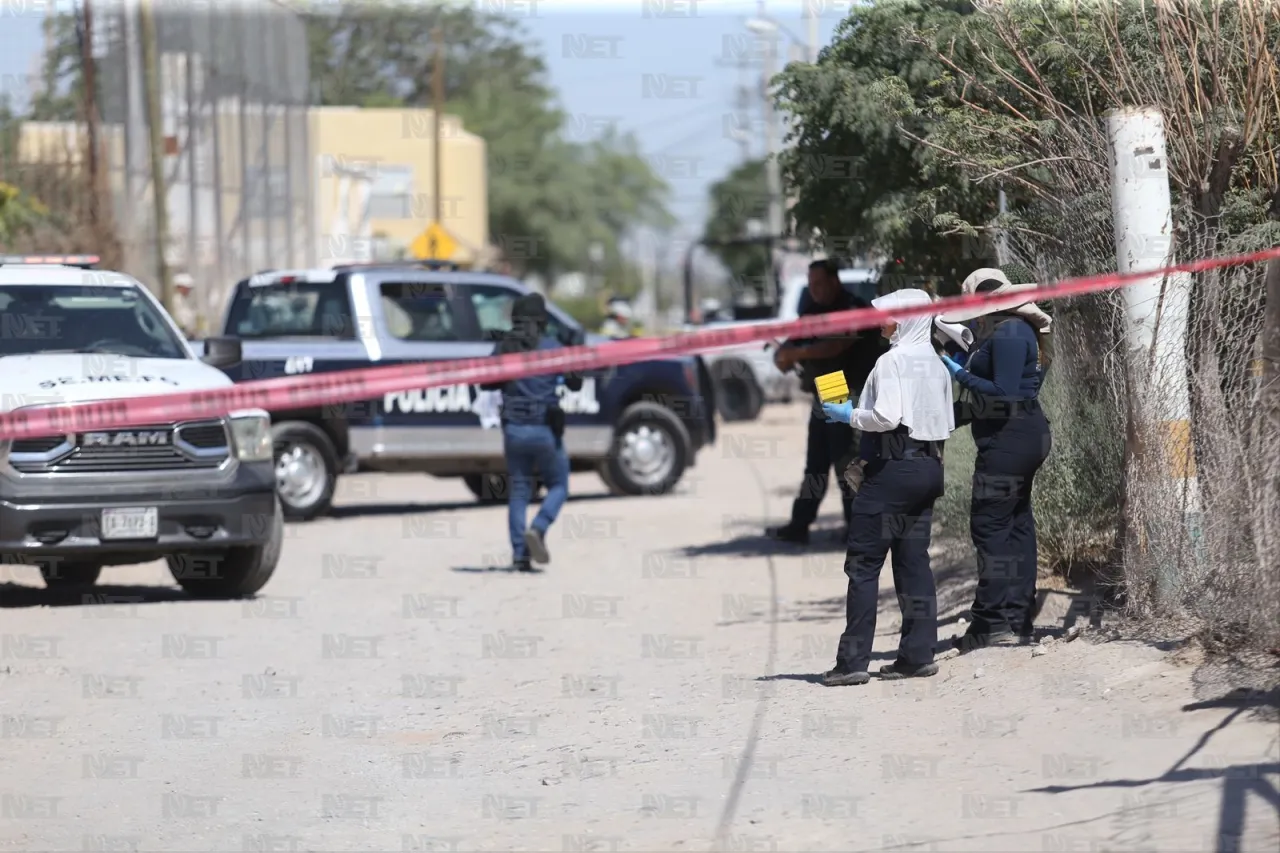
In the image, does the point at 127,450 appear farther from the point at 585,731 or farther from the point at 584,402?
the point at 584,402

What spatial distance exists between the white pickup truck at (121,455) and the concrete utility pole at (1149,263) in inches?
214

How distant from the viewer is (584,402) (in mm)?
18266

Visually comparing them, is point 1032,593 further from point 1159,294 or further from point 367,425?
point 367,425

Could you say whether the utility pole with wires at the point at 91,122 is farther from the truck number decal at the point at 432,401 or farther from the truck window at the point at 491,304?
the truck number decal at the point at 432,401

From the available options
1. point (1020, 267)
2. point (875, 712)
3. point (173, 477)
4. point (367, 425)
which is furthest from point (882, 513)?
point (367, 425)

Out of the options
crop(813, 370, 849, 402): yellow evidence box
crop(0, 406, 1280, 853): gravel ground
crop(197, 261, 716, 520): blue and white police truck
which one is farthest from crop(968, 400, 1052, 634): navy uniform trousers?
crop(197, 261, 716, 520): blue and white police truck

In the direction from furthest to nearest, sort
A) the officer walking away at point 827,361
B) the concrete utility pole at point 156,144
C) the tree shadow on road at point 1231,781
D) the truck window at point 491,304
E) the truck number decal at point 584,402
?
the concrete utility pole at point 156,144
the truck number decal at point 584,402
the truck window at point 491,304
the officer walking away at point 827,361
the tree shadow on road at point 1231,781

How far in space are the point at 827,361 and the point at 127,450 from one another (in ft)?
14.9

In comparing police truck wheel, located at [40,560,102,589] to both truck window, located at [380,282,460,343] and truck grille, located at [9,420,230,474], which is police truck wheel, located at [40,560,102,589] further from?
truck window, located at [380,282,460,343]

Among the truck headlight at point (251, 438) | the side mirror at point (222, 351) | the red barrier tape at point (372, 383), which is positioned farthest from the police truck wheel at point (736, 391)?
the red barrier tape at point (372, 383)

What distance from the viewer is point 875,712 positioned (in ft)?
25.3

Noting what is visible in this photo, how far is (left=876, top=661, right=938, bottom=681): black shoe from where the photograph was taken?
8.23 m

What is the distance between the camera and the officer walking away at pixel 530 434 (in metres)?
12.9

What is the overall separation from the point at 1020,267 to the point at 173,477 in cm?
498
